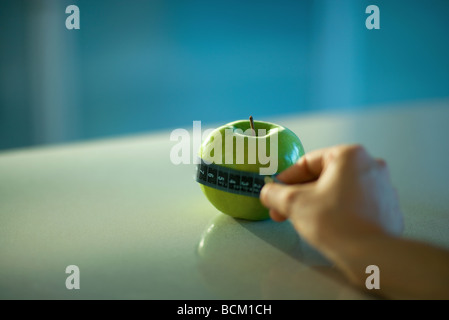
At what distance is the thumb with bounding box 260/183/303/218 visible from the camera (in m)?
0.65

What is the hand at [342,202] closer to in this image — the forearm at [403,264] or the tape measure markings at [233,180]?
the forearm at [403,264]

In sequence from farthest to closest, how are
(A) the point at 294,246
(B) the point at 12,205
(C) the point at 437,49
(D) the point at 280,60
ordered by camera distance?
1. (D) the point at 280,60
2. (C) the point at 437,49
3. (B) the point at 12,205
4. (A) the point at 294,246

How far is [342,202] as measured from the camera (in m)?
0.62

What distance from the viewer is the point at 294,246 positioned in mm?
763

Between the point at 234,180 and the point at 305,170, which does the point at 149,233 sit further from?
the point at 305,170

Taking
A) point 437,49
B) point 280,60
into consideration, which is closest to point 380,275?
point 437,49

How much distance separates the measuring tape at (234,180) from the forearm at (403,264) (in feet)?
0.82

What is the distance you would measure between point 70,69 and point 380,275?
3.55 meters

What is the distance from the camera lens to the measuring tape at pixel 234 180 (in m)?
0.84

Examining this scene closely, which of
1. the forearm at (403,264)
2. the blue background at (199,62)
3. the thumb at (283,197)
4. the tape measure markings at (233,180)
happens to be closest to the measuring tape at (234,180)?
the tape measure markings at (233,180)

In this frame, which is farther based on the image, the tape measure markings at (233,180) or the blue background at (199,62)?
the blue background at (199,62)

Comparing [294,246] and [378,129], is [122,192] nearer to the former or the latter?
[294,246]

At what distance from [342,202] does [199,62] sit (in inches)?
146

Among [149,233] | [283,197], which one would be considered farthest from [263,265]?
[149,233]
